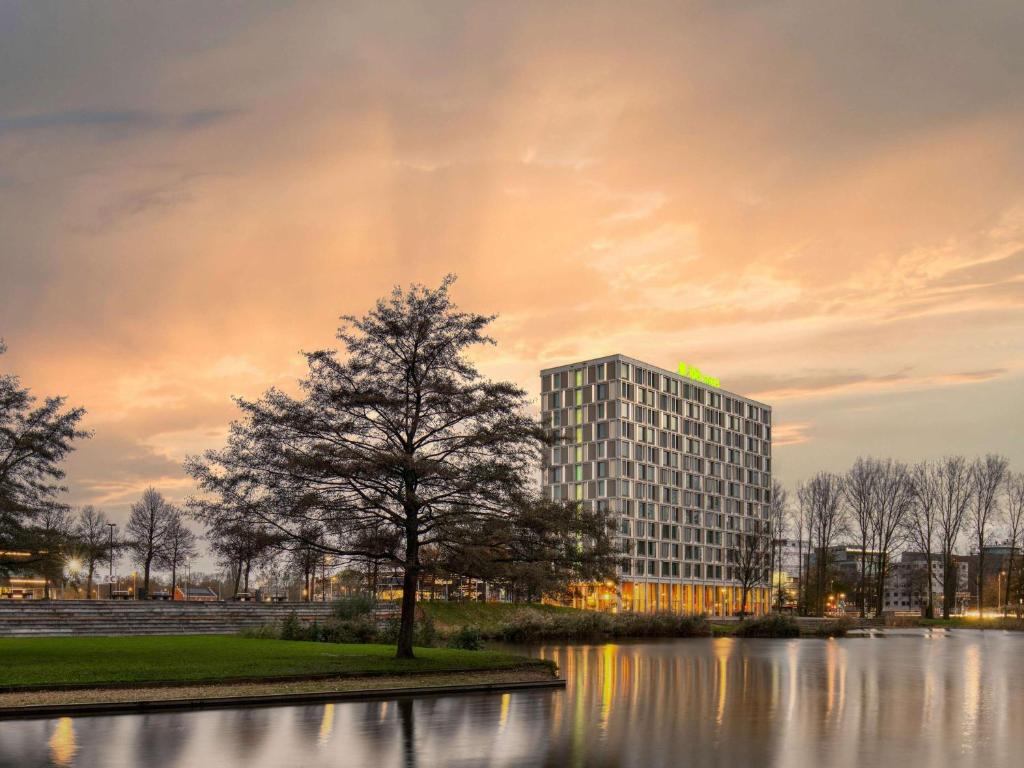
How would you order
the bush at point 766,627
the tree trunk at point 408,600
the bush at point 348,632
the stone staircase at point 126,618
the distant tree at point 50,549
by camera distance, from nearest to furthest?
1. the distant tree at point 50,549
2. the tree trunk at point 408,600
3. the bush at point 348,632
4. the stone staircase at point 126,618
5. the bush at point 766,627

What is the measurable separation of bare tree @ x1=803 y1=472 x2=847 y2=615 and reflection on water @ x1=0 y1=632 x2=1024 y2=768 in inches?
3390

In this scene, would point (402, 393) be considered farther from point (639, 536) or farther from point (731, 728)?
point (639, 536)

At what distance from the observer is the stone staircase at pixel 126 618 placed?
4619 centimetres

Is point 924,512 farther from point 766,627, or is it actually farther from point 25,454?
point 25,454

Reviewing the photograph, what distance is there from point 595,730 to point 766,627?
60.1 metres

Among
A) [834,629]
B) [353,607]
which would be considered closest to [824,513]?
[834,629]

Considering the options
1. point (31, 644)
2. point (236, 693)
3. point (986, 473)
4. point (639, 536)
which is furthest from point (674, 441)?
point (236, 693)

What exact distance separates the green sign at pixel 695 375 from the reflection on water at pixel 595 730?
111515mm

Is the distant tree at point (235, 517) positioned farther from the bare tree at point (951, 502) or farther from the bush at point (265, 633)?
the bare tree at point (951, 502)

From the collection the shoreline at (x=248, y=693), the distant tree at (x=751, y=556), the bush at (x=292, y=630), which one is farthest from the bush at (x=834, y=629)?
the shoreline at (x=248, y=693)

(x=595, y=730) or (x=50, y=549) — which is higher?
(x=50, y=549)

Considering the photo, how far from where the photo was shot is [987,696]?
89.1 ft

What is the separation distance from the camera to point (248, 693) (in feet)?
74.0

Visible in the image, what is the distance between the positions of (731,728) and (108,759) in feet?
36.4
